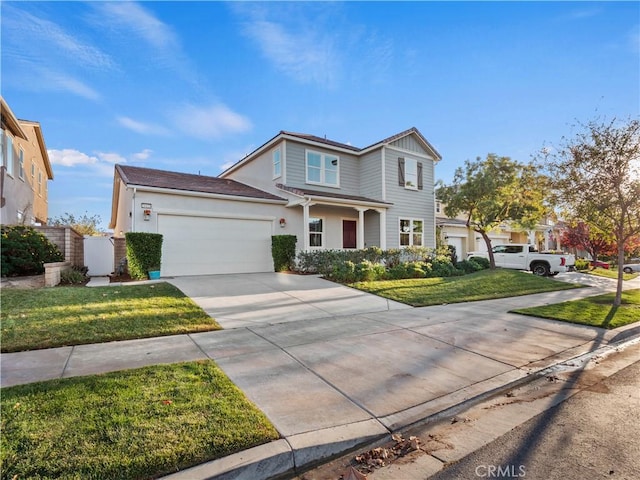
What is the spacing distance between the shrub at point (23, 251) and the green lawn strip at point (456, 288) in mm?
9657

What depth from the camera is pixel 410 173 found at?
1852 cm

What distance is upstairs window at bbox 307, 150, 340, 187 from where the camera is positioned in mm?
16328


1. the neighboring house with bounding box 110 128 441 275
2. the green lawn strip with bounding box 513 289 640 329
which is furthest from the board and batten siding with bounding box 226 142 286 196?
the green lawn strip with bounding box 513 289 640 329

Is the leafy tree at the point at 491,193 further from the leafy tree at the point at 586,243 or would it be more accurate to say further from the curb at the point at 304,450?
the curb at the point at 304,450

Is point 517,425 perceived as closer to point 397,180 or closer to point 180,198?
point 180,198

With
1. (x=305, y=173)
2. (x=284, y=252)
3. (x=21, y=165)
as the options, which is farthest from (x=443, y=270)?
(x=21, y=165)

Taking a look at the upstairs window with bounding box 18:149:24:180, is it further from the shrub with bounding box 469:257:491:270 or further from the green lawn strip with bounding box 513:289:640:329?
the shrub with bounding box 469:257:491:270

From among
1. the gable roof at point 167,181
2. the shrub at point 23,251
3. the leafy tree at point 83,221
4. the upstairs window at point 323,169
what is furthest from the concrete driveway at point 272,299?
the leafy tree at point 83,221

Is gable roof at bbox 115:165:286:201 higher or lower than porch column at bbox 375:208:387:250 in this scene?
higher

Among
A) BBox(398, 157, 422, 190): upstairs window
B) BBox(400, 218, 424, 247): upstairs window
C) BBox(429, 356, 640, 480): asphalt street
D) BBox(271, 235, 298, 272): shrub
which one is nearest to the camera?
BBox(429, 356, 640, 480): asphalt street

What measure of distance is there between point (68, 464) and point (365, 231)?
16.5 m

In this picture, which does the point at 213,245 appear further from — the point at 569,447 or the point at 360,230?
the point at 569,447

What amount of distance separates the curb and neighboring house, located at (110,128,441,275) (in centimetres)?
1085

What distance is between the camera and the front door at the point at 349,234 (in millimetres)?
17203
